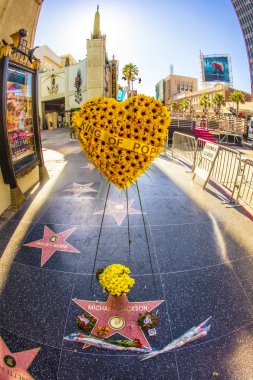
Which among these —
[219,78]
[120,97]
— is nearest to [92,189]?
[120,97]

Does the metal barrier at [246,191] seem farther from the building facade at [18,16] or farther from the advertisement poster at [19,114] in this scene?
the building facade at [18,16]

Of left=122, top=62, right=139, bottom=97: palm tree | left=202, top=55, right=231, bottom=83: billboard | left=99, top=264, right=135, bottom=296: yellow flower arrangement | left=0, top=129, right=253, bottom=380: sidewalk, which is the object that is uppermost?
left=202, top=55, right=231, bottom=83: billboard

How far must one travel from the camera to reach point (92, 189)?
8000 millimetres

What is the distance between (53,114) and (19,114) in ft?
108

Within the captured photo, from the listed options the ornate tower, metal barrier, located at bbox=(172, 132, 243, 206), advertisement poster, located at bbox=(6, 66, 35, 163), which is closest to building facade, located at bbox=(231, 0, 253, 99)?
the ornate tower

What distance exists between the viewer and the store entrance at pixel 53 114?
3626cm

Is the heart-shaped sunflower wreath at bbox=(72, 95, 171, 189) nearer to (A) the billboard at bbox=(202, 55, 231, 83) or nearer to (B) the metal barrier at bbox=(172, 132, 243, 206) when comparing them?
(B) the metal barrier at bbox=(172, 132, 243, 206)

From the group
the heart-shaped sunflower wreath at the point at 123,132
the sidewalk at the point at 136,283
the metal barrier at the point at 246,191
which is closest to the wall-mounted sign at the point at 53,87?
the sidewalk at the point at 136,283

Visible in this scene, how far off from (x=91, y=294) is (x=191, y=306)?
144 cm

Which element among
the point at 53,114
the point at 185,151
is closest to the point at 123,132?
the point at 185,151

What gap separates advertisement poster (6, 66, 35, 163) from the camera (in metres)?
6.22

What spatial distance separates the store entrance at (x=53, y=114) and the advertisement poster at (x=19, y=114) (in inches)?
1217

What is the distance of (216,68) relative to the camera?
8038cm

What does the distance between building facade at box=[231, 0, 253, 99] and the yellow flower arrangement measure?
110 metres
